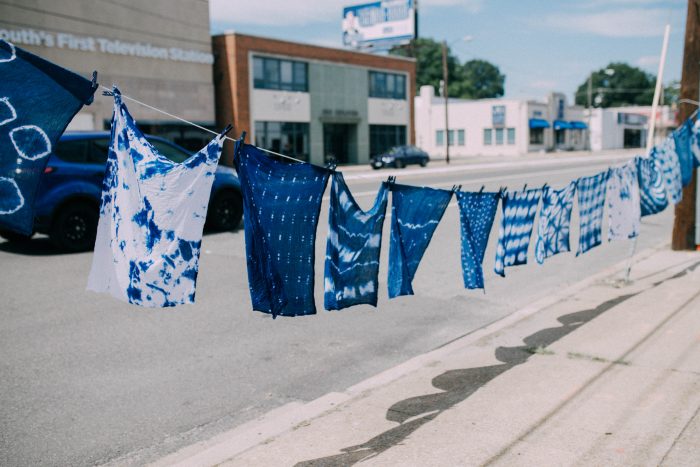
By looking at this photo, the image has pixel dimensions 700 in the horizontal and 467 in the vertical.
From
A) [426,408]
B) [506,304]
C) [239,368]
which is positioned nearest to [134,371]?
[239,368]

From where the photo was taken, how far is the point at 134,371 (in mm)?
5738

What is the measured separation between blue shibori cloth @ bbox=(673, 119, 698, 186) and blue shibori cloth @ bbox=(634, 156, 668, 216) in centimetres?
77

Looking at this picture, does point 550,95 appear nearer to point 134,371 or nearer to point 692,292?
point 692,292

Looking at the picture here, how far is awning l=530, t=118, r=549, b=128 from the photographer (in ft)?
222

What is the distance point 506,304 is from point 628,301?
4.83ft

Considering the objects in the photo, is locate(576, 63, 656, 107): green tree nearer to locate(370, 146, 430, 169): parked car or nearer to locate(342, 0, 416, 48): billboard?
locate(342, 0, 416, 48): billboard

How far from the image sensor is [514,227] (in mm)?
6406

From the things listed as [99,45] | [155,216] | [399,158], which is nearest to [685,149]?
[155,216]

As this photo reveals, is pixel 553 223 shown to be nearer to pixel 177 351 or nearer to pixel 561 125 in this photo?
pixel 177 351

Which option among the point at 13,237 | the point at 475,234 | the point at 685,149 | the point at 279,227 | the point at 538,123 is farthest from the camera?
the point at 538,123

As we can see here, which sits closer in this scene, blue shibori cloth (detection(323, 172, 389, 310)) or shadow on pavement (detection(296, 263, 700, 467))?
shadow on pavement (detection(296, 263, 700, 467))

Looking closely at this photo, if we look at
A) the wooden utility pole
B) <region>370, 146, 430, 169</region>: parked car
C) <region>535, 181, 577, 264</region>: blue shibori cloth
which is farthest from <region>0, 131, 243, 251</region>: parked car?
<region>370, 146, 430, 169</region>: parked car

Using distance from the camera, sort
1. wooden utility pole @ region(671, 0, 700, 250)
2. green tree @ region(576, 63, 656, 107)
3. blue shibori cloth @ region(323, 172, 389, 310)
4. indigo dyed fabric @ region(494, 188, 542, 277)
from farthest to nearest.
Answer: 1. green tree @ region(576, 63, 656, 107)
2. wooden utility pole @ region(671, 0, 700, 250)
3. indigo dyed fabric @ region(494, 188, 542, 277)
4. blue shibori cloth @ region(323, 172, 389, 310)

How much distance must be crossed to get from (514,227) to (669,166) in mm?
4386
